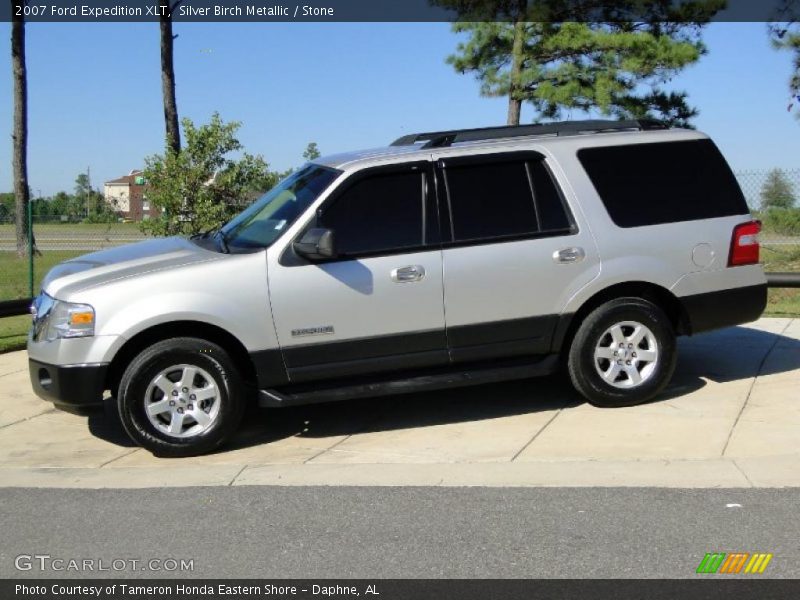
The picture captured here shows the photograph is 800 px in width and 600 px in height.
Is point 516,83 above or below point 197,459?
above

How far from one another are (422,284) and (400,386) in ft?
2.35

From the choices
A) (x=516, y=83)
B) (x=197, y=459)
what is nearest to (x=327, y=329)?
(x=197, y=459)

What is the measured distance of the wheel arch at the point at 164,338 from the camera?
6457 millimetres

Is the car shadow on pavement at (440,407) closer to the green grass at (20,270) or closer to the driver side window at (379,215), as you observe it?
the driver side window at (379,215)

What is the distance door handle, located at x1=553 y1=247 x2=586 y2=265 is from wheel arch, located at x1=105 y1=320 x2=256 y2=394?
2.28 metres

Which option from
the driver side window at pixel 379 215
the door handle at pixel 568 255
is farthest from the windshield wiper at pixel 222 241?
the door handle at pixel 568 255

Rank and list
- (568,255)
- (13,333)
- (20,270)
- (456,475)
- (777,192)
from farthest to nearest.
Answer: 1. (20,270)
2. (777,192)
3. (13,333)
4. (568,255)
5. (456,475)

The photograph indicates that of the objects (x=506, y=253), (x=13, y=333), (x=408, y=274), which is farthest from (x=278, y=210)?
(x=13, y=333)

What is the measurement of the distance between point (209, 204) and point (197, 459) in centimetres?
650

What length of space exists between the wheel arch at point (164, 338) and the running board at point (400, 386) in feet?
0.93

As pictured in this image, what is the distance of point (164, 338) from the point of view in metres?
6.55

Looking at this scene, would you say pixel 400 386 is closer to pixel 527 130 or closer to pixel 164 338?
pixel 164 338

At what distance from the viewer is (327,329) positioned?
21.7 feet
